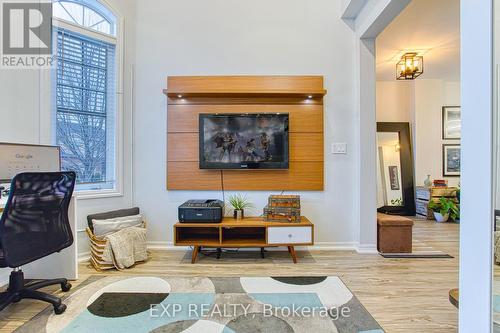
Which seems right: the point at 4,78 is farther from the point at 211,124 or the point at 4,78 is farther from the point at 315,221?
the point at 315,221

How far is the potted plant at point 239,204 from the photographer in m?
2.96

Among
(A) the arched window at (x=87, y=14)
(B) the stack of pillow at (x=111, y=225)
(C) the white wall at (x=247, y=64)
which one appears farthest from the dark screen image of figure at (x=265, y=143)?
(A) the arched window at (x=87, y=14)

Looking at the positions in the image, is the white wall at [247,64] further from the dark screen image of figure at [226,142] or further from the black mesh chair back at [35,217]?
the black mesh chair back at [35,217]

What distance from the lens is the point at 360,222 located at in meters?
3.03

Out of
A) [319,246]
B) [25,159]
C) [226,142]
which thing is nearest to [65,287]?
[25,159]

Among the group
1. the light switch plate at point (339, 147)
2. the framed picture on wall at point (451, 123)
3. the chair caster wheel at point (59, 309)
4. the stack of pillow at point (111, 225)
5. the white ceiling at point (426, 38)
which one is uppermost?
the white ceiling at point (426, 38)

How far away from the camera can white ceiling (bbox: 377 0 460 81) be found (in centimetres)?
301

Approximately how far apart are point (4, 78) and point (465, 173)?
350 cm

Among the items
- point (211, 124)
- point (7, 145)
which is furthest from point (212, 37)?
point (7, 145)

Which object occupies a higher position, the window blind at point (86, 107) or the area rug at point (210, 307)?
the window blind at point (86, 107)

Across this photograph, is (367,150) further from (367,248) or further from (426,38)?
(426,38)

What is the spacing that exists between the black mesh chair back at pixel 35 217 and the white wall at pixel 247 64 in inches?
47.3

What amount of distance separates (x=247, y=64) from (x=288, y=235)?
2094 mm

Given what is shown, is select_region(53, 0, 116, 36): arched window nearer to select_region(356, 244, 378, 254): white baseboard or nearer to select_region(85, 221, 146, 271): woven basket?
select_region(85, 221, 146, 271): woven basket
